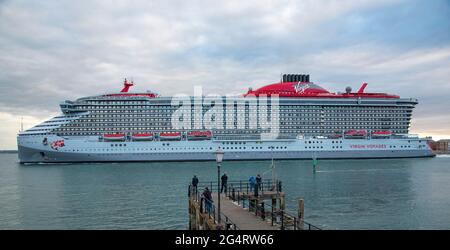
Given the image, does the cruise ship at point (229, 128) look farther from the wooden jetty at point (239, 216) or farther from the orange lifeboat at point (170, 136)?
the wooden jetty at point (239, 216)

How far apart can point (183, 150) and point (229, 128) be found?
870 cm

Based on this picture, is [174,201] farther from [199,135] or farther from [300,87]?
[300,87]

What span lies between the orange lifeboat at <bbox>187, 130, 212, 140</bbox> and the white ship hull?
0.96m

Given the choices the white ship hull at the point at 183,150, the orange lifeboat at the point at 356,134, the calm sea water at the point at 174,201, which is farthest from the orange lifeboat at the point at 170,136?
the orange lifeboat at the point at 356,134

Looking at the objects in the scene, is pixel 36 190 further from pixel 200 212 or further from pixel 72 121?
pixel 72 121

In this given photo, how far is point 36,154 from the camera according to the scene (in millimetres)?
59031

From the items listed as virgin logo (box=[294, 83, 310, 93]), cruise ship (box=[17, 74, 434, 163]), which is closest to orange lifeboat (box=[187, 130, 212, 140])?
cruise ship (box=[17, 74, 434, 163])

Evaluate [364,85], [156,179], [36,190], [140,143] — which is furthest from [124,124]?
[364,85]

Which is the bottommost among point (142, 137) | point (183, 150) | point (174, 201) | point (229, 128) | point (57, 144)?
point (174, 201)

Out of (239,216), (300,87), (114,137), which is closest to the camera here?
(239,216)

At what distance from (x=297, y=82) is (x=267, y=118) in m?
14.0

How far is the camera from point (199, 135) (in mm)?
61844

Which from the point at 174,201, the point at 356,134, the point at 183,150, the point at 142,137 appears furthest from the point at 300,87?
the point at 174,201

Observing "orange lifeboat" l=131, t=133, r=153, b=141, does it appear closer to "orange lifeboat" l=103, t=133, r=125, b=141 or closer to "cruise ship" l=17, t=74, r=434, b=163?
"cruise ship" l=17, t=74, r=434, b=163
